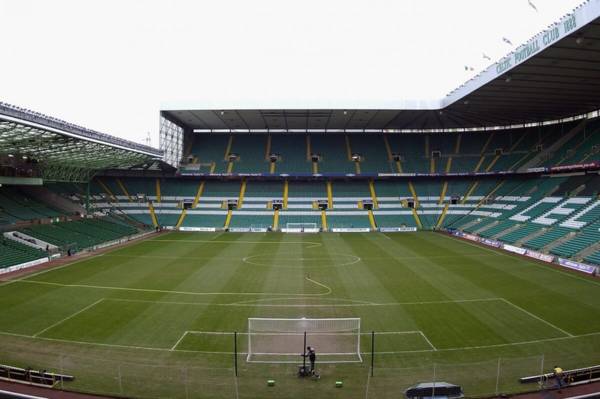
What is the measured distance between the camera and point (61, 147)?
3697 cm

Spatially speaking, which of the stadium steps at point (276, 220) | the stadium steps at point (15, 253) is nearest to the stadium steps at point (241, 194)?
the stadium steps at point (276, 220)

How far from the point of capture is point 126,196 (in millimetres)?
58094

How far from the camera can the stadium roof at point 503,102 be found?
26.4 meters

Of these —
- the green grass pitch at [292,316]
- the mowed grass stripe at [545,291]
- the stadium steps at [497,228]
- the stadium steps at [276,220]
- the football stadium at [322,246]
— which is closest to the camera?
the green grass pitch at [292,316]

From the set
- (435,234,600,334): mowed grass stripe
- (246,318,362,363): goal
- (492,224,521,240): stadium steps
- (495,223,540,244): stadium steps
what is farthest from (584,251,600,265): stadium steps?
(246,318,362,363): goal

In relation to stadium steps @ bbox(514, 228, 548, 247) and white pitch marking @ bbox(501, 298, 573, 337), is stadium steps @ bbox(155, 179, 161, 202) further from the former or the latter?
white pitch marking @ bbox(501, 298, 573, 337)

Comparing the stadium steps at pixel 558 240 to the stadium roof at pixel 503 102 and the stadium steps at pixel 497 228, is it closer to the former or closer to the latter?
the stadium steps at pixel 497 228

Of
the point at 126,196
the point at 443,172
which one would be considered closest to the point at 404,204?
the point at 443,172

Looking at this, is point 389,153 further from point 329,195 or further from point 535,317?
point 535,317

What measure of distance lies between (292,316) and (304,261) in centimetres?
1376

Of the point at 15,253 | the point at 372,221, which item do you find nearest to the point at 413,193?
the point at 372,221

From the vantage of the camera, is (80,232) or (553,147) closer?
(80,232)

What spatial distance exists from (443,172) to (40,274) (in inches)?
1964

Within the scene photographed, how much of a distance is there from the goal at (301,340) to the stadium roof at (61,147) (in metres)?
21.7
